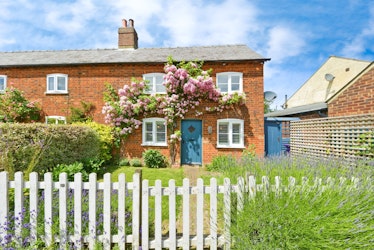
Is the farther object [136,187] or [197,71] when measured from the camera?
[197,71]

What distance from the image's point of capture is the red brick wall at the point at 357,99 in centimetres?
546

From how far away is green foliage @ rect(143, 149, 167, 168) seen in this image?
32.2 ft

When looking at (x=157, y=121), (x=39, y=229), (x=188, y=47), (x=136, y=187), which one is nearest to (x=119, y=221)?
(x=136, y=187)

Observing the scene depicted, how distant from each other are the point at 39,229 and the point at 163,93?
8457mm

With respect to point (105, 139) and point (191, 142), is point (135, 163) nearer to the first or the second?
point (105, 139)

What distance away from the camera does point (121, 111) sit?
10.2m

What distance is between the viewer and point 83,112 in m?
10.8

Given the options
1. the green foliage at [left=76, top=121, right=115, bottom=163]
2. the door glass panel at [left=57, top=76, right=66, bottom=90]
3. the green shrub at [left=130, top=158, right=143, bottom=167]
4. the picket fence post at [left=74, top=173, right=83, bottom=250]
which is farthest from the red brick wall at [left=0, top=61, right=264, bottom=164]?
the picket fence post at [left=74, top=173, right=83, bottom=250]

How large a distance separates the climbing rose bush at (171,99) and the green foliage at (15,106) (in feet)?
14.2

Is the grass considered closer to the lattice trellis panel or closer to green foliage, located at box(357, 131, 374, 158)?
the lattice trellis panel

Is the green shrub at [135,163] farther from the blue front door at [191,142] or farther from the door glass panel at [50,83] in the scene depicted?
the door glass panel at [50,83]

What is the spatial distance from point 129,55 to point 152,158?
6317 mm

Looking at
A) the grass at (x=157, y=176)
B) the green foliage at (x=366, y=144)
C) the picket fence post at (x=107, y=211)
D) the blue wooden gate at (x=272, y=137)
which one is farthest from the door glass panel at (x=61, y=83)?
the green foliage at (x=366, y=144)

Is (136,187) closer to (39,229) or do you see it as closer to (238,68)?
(39,229)
